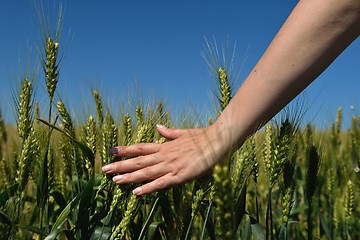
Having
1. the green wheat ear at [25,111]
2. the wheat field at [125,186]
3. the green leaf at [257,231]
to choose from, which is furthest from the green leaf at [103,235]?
the green leaf at [257,231]

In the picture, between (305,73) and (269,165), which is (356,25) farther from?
(269,165)

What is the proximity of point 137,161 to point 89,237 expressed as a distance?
0.33 meters

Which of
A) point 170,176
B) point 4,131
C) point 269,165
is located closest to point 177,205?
point 170,176

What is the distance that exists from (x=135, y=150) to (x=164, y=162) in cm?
11

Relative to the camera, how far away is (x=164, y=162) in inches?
57.2

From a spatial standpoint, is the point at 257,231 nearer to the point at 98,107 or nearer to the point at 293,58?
the point at 293,58

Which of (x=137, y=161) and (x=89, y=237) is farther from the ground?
(x=137, y=161)

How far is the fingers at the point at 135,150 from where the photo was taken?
1.50 meters

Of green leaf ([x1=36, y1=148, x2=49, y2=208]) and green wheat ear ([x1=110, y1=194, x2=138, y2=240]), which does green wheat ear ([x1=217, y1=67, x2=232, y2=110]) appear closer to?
green wheat ear ([x1=110, y1=194, x2=138, y2=240])

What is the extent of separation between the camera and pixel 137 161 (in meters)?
1.48

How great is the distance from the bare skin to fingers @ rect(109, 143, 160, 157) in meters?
0.13

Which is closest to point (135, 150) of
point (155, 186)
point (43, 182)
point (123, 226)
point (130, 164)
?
point (130, 164)

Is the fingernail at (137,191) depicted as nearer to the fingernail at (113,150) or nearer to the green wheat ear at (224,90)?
the fingernail at (113,150)

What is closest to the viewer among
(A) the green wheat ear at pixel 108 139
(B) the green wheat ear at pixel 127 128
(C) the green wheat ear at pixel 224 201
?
(C) the green wheat ear at pixel 224 201
